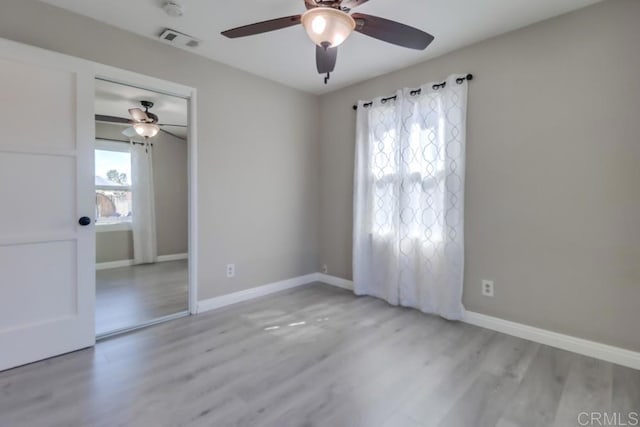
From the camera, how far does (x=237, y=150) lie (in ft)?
10.8

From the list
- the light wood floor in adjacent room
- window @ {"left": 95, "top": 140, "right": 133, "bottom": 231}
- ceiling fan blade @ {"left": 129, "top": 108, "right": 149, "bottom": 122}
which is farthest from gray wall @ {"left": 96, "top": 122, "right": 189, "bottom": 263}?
the light wood floor in adjacent room

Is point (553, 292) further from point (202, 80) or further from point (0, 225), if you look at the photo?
point (0, 225)

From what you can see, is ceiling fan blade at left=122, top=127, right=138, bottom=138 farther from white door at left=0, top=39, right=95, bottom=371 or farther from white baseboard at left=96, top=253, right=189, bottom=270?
white door at left=0, top=39, right=95, bottom=371

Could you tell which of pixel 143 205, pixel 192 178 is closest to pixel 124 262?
pixel 143 205

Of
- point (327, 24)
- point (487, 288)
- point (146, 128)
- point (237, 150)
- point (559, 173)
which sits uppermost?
point (146, 128)

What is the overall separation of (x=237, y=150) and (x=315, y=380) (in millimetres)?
2370

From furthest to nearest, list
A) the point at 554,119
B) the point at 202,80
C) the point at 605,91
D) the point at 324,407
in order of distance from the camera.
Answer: the point at 202,80
the point at 554,119
the point at 605,91
the point at 324,407

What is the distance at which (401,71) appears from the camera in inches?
127

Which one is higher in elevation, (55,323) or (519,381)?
(55,323)

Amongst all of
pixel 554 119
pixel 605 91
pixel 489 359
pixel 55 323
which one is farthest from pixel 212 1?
pixel 489 359

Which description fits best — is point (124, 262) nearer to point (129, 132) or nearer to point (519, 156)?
point (129, 132)

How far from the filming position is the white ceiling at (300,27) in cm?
216

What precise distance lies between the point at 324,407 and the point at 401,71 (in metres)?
3.10

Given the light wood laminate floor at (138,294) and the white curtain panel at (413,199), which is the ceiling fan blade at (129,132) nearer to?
the light wood laminate floor at (138,294)
